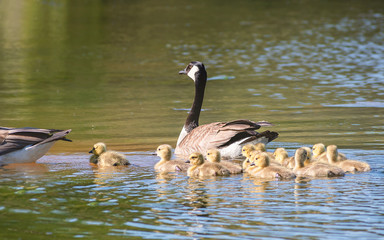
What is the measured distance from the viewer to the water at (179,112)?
8.42 m

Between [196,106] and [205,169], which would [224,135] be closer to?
[205,169]

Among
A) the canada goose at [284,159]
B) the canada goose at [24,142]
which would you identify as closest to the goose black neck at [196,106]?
the canada goose at [284,159]

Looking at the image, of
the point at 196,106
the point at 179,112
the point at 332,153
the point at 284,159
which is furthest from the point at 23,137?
the point at 179,112

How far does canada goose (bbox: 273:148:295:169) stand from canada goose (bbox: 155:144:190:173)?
4.67 ft

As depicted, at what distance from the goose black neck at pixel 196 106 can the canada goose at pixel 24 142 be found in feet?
8.86

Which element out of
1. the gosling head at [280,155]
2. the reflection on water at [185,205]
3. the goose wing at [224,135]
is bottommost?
the reflection on water at [185,205]

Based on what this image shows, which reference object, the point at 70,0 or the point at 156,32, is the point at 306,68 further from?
the point at 70,0

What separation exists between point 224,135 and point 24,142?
120 inches

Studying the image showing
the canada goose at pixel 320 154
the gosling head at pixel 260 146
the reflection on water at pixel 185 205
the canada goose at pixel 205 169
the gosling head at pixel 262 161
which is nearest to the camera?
the reflection on water at pixel 185 205

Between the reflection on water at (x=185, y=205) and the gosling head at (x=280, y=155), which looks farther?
the gosling head at (x=280, y=155)

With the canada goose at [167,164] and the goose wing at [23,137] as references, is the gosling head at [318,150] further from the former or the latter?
the goose wing at [23,137]

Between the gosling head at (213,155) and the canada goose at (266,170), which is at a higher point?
the gosling head at (213,155)

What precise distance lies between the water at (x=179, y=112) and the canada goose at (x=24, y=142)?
0.90 ft

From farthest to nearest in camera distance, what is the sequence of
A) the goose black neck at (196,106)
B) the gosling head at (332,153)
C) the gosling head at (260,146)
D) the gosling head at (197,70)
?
the gosling head at (197,70)
the goose black neck at (196,106)
the gosling head at (260,146)
the gosling head at (332,153)
